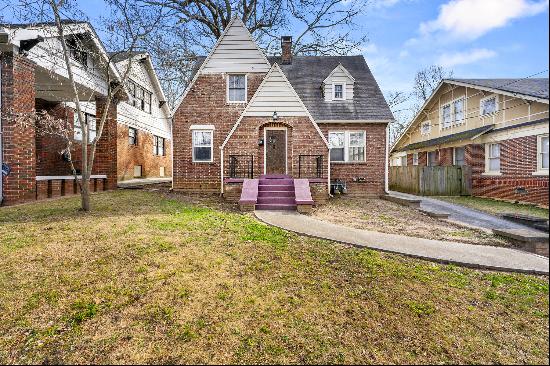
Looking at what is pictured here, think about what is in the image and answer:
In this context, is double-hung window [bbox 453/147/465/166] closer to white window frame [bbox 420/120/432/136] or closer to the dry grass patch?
white window frame [bbox 420/120/432/136]

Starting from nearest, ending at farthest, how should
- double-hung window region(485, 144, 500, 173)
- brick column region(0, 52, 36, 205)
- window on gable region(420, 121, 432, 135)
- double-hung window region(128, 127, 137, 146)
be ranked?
double-hung window region(485, 144, 500, 173)
brick column region(0, 52, 36, 205)
double-hung window region(128, 127, 137, 146)
window on gable region(420, 121, 432, 135)

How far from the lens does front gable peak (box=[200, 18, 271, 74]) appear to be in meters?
13.9

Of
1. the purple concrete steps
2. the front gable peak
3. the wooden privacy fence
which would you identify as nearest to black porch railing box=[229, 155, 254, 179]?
the purple concrete steps

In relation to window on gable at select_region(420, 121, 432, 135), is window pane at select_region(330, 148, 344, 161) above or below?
below

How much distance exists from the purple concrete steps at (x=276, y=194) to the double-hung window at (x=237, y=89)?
14.5 feet

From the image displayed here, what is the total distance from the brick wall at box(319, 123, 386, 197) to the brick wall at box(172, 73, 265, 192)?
4.74 metres

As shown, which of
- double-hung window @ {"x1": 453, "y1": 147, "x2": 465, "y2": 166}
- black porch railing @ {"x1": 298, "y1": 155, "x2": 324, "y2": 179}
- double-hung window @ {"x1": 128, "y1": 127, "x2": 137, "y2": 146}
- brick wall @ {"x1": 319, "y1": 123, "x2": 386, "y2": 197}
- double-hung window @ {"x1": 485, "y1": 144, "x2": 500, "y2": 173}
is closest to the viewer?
double-hung window @ {"x1": 485, "y1": 144, "x2": 500, "y2": 173}

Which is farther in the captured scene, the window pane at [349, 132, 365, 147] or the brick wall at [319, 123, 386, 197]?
the window pane at [349, 132, 365, 147]

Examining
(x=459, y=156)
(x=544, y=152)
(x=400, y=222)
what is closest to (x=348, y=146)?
(x=400, y=222)

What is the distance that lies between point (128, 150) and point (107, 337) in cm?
1769

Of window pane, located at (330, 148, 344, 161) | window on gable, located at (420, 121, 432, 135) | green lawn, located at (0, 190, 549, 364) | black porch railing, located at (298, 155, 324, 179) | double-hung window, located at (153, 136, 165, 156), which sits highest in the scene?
window on gable, located at (420, 121, 432, 135)

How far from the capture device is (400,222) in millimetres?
8266

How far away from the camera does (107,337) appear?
3150mm

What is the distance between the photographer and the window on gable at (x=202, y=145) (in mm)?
14250
